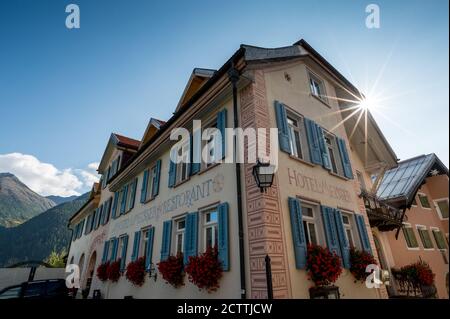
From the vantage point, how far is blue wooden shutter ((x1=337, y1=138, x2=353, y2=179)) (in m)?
8.42

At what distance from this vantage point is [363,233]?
295 inches

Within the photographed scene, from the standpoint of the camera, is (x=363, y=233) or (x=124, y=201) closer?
(x=363, y=233)

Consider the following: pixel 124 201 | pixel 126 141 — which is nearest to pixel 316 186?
pixel 124 201

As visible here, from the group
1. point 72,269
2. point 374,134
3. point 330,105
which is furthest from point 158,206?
point 72,269

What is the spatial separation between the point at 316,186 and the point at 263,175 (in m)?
2.48

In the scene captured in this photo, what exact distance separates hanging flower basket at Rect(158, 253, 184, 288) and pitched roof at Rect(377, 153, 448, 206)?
12.4 m

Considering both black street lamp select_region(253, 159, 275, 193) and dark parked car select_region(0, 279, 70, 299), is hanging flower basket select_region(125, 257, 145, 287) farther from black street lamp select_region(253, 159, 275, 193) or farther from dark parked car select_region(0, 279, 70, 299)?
black street lamp select_region(253, 159, 275, 193)

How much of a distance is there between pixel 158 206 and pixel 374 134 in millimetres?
10227

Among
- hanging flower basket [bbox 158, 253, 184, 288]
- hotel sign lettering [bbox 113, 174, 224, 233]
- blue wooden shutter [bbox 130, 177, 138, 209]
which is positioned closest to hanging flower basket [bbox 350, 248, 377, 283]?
hotel sign lettering [bbox 113, 174, 224, 233]

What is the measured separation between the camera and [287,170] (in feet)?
20.5

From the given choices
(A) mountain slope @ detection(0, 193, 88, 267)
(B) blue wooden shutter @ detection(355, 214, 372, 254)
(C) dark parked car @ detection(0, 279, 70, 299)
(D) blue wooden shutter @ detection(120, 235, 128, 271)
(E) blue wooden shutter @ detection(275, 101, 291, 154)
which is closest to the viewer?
(E) blue wooden shutter @ detection(275, 101, 291, 154)

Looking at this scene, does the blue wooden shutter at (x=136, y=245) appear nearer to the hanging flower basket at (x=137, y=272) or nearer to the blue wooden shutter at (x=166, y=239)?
the hanging flower basket at (x=137, y=272)

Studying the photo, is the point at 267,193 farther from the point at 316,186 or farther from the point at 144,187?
the point at 144,187
